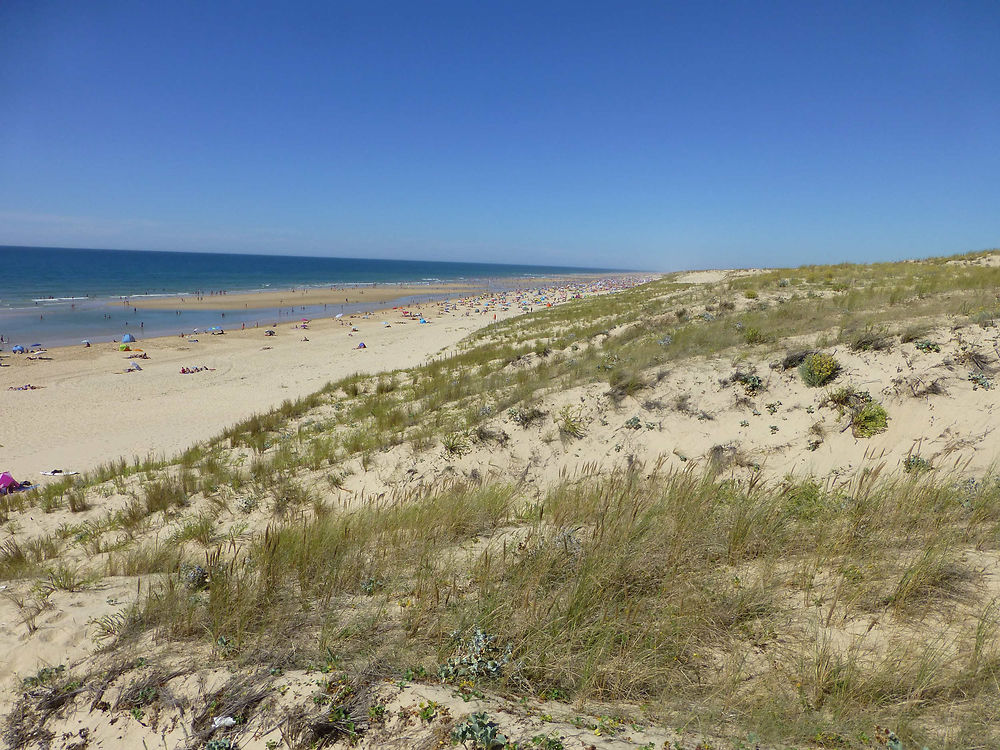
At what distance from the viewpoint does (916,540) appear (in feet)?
11.3

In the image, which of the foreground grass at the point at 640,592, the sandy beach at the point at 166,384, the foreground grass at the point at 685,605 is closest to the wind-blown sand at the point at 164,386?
the sandy beach at the point at 166,384

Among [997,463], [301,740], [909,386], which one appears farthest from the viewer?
[909,386]

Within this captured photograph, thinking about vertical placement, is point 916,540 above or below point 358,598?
above

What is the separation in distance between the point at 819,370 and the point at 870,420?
1172 millimetres

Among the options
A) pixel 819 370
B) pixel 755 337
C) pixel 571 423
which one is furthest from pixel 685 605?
pixel 755 337

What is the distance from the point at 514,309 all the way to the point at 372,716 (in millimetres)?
38614

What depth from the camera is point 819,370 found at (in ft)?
22.8

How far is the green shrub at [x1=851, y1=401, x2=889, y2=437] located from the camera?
588cm

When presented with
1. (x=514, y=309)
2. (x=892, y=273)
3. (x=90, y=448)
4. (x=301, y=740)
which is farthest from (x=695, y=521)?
(x=514, y=309)

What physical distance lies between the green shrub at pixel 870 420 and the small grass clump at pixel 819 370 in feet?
2.68

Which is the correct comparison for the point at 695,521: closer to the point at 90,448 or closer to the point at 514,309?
the point at 90,448

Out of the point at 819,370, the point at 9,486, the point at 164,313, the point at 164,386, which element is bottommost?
the point at 9,486

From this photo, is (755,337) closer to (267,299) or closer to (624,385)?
(624,385)

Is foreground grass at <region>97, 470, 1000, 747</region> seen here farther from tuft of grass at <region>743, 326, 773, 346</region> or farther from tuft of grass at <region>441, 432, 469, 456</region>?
tuft of grass at <region>743, 326, 773, 346</region>
